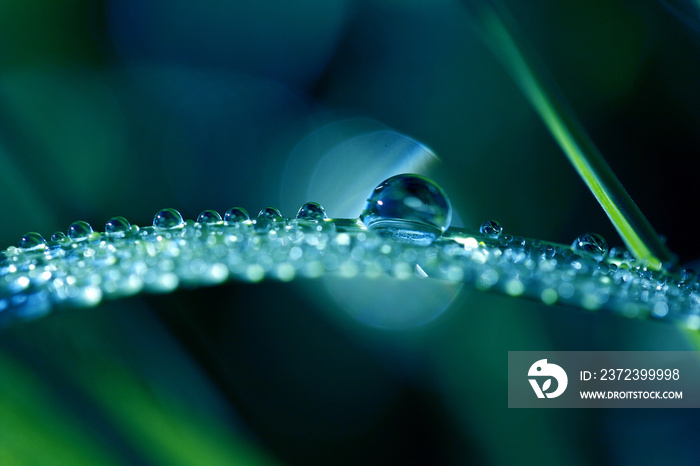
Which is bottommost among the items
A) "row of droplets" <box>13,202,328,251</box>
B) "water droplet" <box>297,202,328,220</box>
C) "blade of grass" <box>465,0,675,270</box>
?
"row of droplets" <box>13,202,328,251</box>

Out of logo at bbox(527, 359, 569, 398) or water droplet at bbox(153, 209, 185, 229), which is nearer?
water droplet at bbox(153, 209, 185, 229)

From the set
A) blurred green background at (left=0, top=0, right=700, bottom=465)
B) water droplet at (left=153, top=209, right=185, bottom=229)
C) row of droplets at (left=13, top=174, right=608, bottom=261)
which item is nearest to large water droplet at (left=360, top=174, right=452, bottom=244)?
row of droplets at (left=13, top=174, right=608, bottom=261)

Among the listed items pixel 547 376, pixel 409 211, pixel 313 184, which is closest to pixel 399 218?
pixel 409 211

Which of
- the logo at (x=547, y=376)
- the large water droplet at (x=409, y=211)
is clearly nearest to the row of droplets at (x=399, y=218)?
the large water droplet at (x=409, y=211)

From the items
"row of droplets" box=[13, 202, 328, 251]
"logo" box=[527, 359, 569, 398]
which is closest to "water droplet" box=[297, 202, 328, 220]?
"row of droplets" box=[13, 202, 328, 251]

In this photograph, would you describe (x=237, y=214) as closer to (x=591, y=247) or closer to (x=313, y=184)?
(x=591, y=247)

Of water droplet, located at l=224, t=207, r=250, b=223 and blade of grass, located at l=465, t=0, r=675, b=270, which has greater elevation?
blade of grass, located at l=465, t=0, r=675, b=270

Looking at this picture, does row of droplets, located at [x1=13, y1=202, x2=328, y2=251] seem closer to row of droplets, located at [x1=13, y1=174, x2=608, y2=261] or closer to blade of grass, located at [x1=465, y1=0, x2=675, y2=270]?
row of droplets, located at [x1=13, y1=174, x2=608, y2=261]

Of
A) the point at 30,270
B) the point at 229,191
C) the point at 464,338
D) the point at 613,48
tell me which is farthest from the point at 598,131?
the point at 30,270
